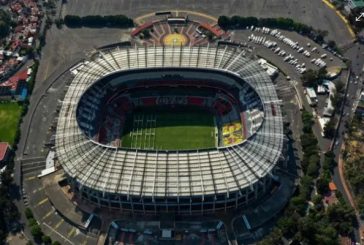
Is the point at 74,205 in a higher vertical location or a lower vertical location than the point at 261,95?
lower

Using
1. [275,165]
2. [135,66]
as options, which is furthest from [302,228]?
[135,66]

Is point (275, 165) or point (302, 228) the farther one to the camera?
point (275, 165)

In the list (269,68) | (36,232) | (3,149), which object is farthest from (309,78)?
(3,149)

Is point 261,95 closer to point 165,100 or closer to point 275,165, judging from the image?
point 275,165

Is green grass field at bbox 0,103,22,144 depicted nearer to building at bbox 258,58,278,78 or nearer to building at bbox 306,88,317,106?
building at bbox 258,58,278,78

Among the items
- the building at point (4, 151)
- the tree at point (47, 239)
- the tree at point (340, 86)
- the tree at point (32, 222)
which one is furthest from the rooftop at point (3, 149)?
the tree at point (340, 86)
